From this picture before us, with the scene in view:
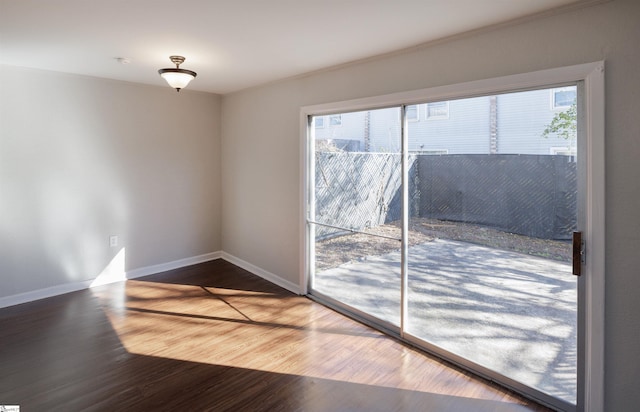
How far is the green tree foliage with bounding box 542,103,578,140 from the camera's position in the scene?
2.15 meters

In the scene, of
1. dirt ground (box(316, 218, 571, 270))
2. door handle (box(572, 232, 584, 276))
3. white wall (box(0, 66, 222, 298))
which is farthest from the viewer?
white wall (box(0, 66, 222, 298))

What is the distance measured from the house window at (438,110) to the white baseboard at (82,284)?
3949 mm

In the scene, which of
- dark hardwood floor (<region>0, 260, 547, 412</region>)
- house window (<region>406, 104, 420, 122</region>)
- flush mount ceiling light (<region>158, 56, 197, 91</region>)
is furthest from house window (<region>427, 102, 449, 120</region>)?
flush mount ceiling light (<region>158, 56, 197, 91</region>)

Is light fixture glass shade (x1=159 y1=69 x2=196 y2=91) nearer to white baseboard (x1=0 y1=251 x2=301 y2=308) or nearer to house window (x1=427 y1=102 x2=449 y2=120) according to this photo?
house window (x1=427 y1=102 x2=449 y2=120)

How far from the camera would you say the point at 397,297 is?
3252 millimetres

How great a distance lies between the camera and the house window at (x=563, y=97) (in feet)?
7.06

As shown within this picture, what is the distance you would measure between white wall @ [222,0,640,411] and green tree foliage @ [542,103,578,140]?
7.3 inches

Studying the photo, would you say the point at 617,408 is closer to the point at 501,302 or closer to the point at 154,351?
the point at 501,302

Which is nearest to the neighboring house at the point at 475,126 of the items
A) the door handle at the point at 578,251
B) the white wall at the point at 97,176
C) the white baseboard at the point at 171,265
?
the door handle at the point at 578,251

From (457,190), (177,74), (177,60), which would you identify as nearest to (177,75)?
(177,74)

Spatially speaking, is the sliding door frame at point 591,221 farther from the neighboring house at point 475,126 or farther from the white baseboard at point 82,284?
the white baseboard at point 82,284

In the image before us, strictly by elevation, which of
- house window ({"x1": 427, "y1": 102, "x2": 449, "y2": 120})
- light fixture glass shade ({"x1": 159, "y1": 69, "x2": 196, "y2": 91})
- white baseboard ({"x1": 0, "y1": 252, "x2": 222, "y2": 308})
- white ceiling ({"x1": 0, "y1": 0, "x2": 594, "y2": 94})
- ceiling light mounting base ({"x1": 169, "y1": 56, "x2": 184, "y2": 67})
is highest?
ceiling light mounting base ({"x1": 169, "y1": 56, "x2": 184, "y2": 67})

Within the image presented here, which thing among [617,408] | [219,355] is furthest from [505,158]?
[219,355]

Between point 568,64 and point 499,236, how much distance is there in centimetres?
116
